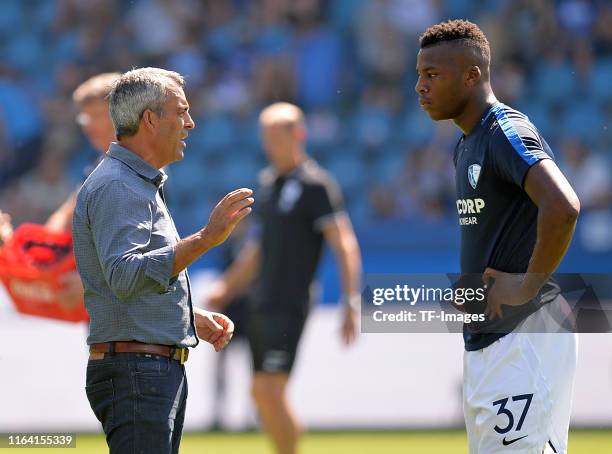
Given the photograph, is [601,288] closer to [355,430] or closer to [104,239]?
[104,239]

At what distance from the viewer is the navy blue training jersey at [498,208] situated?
415cm

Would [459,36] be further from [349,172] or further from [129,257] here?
[349,172]

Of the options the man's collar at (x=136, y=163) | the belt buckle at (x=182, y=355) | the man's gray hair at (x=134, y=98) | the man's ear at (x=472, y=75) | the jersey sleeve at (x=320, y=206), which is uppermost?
the jersey sleeve at (x=320, y=206)

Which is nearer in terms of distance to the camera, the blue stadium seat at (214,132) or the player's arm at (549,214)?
the player's arm at (549,214)

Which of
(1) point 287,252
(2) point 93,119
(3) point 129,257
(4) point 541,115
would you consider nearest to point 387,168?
(4) point 541,115

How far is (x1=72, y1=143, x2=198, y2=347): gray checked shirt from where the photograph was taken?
388 centimetres

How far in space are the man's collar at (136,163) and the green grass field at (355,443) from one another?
15.6 ft

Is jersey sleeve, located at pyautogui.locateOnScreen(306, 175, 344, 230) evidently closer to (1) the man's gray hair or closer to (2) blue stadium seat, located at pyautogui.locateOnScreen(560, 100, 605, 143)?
(1) the man's gray hair

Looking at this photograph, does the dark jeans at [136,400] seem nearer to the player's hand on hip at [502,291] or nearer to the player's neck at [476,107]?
the player's hand on hip at [502,291]

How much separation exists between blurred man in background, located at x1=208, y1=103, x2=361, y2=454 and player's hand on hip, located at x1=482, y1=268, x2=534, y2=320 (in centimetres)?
349

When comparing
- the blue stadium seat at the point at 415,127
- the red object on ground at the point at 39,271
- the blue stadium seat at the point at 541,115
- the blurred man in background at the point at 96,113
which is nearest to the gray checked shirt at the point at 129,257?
the red object on ground at the point at 39,271

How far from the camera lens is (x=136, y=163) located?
13.6ft

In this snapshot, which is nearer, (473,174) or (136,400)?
(136,400)

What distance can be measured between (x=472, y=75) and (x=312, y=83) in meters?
9.55
